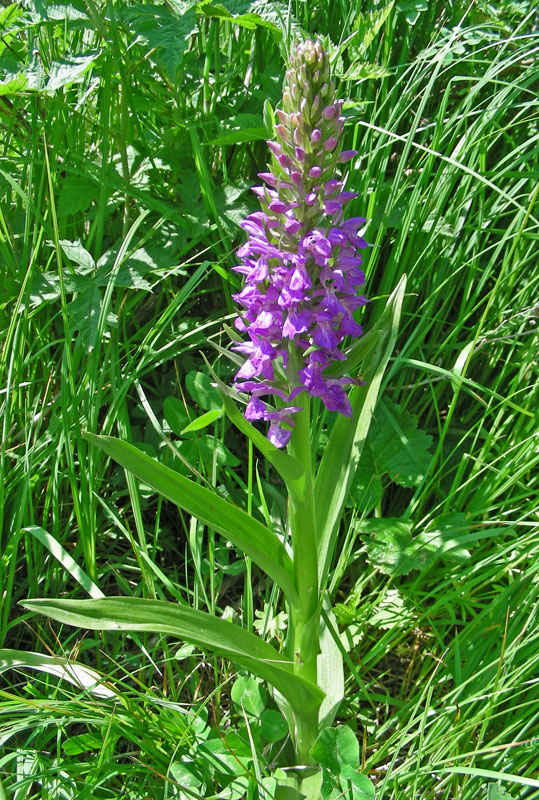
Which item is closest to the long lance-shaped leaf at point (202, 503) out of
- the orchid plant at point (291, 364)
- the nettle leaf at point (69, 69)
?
the orchid plant at point (291, 364)

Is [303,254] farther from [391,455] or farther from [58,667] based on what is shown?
[58,667]

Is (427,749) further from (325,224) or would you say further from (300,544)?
(325,224)

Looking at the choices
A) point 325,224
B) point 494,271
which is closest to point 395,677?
point 325,224

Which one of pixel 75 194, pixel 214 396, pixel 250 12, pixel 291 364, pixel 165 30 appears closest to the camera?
pixel 291 364

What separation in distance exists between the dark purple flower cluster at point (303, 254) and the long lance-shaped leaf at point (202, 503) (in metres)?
0.21

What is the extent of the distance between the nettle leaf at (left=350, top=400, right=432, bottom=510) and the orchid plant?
54 cm

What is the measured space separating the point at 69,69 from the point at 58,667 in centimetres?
174

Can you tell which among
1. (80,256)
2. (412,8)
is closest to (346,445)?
(80,256)

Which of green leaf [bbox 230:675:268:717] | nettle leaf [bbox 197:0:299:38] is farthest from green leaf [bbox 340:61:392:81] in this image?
green leaf [bbox 230:675:268:717]

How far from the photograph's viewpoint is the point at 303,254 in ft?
5.00

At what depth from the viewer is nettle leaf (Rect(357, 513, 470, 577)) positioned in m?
2.02

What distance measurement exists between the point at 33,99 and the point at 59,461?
1.25 meters

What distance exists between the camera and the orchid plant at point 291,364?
4.96 feet

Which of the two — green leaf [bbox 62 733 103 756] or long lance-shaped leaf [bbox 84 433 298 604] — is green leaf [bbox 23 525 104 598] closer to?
green leaf [bbox 62 733 103 756]
